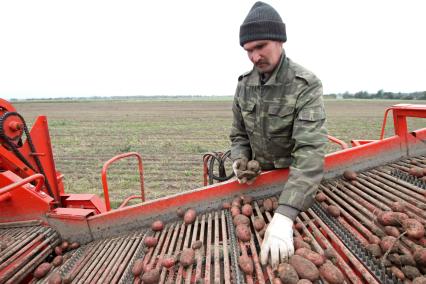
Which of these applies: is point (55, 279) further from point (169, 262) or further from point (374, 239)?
point (374, 239)

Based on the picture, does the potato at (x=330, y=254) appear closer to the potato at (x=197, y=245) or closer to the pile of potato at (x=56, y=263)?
the potato at (x=197, y=245)

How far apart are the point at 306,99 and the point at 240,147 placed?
96 cm

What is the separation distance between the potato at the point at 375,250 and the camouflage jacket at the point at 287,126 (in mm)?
442

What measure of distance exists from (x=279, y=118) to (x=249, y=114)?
0.34m

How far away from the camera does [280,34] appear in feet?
7.80

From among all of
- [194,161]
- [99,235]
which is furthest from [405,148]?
[194,161]

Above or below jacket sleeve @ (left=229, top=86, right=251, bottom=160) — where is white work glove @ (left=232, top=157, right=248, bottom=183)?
below

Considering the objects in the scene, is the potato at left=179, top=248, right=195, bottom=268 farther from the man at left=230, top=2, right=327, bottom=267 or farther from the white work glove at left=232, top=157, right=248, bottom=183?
the white work glove at left=232, top=157, right=248, bottom=183

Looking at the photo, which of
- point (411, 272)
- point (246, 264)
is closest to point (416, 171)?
point (411, 272)

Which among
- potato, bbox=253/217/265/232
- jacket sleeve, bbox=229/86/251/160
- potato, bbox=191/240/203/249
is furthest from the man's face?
potato, bbox=191/240/203/249

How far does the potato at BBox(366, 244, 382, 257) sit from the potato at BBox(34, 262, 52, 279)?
7.70 feet

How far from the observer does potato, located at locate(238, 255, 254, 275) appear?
1854 mm

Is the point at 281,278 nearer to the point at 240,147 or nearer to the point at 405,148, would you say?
the point at 240,147

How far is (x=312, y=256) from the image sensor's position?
180 centimetres
